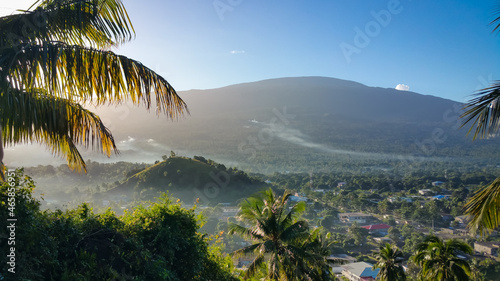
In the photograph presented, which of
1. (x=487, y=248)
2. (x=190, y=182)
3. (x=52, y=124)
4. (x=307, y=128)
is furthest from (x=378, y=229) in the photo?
(x=307, y=128)

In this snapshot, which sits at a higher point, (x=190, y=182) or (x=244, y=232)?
(x=244, y=232)

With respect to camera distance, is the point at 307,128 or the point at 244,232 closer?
the point at 244,232

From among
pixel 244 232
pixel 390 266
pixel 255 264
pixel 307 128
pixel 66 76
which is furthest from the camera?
pixel 307 128

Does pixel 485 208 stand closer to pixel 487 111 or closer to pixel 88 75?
pixel 487 111

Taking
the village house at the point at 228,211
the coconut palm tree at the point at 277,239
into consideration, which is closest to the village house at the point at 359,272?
the village house at the point at 228,211

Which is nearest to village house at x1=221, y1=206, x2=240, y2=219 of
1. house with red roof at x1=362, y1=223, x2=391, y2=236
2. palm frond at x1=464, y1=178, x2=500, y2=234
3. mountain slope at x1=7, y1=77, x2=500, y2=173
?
house with red roof at x1=362, y1=223, x2=391, y2=236

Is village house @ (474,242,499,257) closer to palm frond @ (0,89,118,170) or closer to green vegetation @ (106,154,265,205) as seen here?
green vegetation @ (106,154,265,205)
